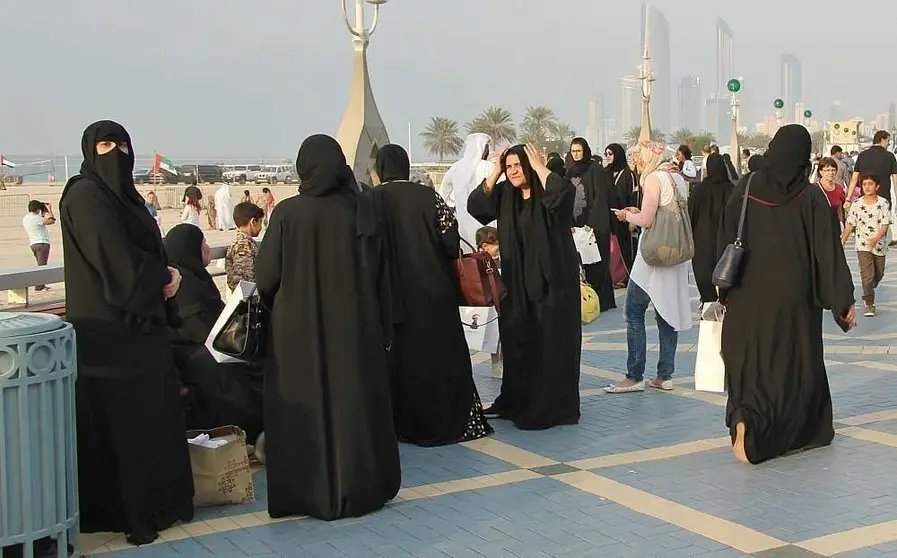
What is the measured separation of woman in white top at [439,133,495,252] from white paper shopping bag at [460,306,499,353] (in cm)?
321

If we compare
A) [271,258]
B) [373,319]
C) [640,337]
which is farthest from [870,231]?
[271,258]

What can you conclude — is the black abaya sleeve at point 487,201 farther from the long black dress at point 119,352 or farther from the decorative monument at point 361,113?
the decorative monument at point 361,113

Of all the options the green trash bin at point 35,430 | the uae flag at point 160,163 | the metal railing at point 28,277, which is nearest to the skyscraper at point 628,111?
the uae flag at point 160,163

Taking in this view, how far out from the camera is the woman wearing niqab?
568 centimetres

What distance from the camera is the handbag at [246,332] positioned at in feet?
16.2

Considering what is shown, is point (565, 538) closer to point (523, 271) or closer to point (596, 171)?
point (523, 271)

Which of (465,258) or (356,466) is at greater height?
(465,258)

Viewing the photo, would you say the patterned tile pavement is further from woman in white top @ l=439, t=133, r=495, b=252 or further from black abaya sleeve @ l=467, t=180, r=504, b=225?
woman in white top @ l=439, t=133, r=495, b=252

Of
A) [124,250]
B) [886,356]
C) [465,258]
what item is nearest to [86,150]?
[124,250]

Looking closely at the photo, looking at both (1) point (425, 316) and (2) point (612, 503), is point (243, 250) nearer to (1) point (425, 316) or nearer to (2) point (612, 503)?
(1) point (425, 316)

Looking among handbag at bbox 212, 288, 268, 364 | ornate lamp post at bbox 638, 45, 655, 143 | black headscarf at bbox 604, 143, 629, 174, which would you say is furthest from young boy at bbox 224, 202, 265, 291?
ornate lamp post at bbox 638, 45, 655, 143

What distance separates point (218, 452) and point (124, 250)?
1.21 m

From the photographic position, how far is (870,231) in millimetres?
11031

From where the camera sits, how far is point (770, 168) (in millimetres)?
5785
